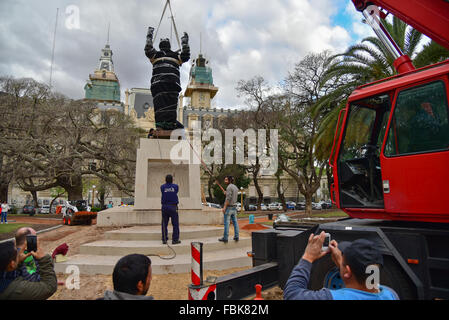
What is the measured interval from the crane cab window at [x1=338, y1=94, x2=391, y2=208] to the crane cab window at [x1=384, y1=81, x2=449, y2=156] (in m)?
0.44

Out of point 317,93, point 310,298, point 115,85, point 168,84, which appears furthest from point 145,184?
point 115,85

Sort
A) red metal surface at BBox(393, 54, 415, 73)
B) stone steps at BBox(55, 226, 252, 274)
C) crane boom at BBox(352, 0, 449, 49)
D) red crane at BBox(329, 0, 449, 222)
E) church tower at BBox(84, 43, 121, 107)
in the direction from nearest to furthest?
1. red crane at BBox(329, 0, 449, 222)
2. crane boom at BBox(352, 0, 449, 49)
3. red metal surface at BBox(393, 54, 415, 73)
4. stone steps at BBox(55, 226, 252, 274)
5. church tower at BBox(84, 43, 121, 107)

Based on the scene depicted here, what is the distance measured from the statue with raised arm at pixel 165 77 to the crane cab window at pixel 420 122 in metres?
7.96

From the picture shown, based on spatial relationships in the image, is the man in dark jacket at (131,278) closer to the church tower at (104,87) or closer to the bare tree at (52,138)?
the bare tree at (52,138)

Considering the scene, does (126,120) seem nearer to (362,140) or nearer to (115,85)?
(362,140)

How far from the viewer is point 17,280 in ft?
6.59

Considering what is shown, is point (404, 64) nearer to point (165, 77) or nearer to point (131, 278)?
point (131, 278)

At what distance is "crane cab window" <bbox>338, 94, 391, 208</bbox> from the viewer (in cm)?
406

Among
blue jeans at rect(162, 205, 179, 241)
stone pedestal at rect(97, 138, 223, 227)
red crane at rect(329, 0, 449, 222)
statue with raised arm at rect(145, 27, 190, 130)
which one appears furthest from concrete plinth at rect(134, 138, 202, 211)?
red crane at rect(329, 0, 449, 222)

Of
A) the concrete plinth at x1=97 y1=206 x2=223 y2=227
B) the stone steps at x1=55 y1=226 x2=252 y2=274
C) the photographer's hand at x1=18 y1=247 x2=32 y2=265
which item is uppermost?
the photographer's hand at x1=18 y1=247 x2=32 y2=265

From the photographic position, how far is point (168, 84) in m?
10.2

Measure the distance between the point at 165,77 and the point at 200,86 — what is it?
68.3 m

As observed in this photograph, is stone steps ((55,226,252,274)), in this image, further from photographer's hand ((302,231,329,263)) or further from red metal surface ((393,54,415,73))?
red metal surface ((393,54,415,73))

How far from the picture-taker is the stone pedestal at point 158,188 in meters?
8.71
